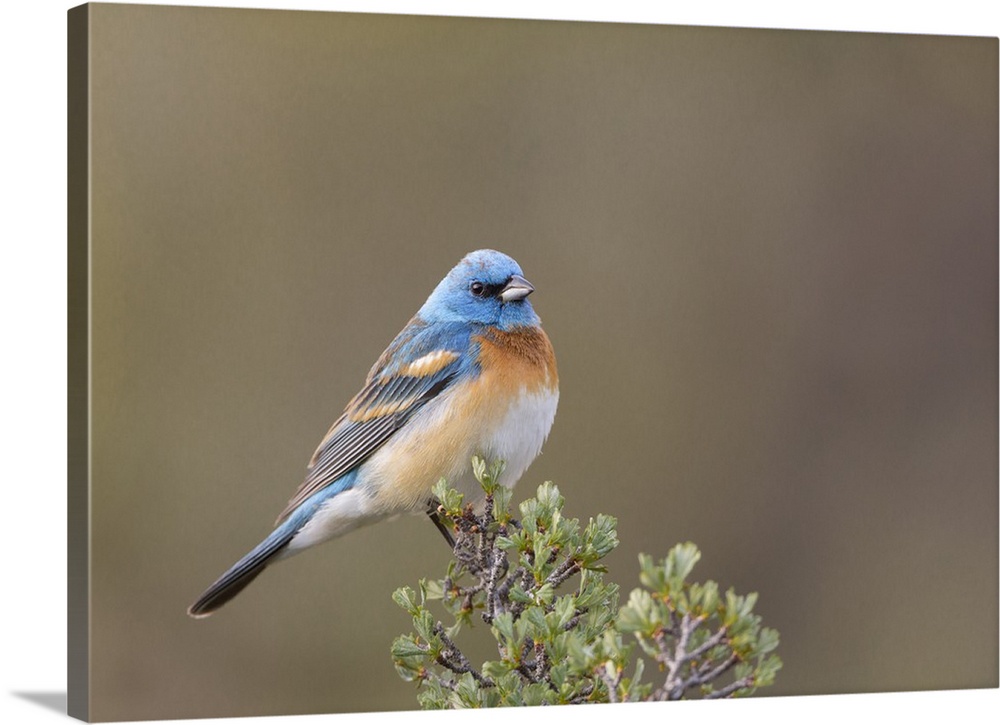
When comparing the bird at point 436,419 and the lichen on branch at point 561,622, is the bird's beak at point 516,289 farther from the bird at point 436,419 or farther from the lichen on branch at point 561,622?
the lichen on branch at point 561,622

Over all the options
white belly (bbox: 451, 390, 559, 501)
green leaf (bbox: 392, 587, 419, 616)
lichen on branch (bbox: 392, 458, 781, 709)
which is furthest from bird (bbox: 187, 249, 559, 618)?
green leaf (bbox: 392, 587, 419, 616)

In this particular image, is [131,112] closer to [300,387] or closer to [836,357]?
[300,387]

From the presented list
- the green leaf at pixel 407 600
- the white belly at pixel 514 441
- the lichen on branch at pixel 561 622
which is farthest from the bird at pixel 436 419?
the green leaf at pixel 407 600

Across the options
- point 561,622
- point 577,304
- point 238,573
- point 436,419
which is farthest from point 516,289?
point 561,622

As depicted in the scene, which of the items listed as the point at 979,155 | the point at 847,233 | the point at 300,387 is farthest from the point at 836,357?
the point at 300,387

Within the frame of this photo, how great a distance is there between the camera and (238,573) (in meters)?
5.63

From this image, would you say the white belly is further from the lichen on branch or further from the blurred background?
the blurred background

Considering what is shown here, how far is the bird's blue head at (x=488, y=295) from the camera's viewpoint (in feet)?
18.8

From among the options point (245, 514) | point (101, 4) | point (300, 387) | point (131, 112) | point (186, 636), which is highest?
point (101, 4)

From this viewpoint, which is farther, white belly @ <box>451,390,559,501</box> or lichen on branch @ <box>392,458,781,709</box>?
white belly @ <box>451,390,559,501</box>

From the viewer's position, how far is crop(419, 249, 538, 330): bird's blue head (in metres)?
5.72

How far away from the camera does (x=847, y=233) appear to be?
6.66 metres

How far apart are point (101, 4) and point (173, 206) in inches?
30.3

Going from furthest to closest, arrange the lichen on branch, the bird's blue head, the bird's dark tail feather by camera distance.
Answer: the bird's blue head → the bird's dark tail feather → the lichen on branch
